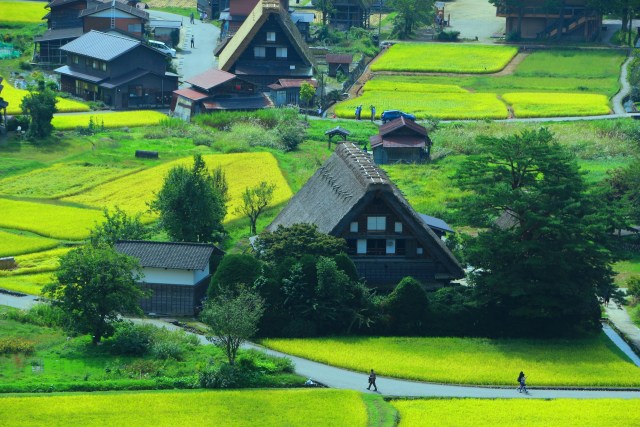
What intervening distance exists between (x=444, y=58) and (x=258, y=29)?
2019 cm

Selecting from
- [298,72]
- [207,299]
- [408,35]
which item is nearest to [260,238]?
[207,299]

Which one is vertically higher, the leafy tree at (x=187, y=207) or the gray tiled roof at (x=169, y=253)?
the leafy tree at (x=187, y=207)

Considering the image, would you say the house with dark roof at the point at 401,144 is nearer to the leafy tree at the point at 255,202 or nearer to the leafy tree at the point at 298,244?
the leafy tree at the point at 255,202

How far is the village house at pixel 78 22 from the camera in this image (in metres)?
126

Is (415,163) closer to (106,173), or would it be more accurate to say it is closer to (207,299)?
(106,173)

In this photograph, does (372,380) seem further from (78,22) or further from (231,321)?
(78,22)

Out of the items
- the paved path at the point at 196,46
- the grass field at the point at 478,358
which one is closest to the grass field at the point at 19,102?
the paved path at the point at 196,46

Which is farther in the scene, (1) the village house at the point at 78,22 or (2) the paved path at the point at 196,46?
(1) the village house at the point at 78,22

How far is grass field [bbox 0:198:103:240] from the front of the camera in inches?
3159

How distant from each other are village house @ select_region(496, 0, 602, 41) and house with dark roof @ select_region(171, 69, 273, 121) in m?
32.5

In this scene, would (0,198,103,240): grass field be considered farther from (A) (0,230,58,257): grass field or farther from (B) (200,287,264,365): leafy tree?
(B) (200,287,264,365): leafy tree

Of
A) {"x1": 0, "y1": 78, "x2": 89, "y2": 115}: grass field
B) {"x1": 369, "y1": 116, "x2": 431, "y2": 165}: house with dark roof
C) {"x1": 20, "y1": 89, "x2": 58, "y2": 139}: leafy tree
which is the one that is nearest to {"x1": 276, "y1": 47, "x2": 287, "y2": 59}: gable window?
{"x1": 0, "y1": 78, "x2": 89, "y2": 115}: grass field

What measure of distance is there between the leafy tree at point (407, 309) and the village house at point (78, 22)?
63555 millimetres

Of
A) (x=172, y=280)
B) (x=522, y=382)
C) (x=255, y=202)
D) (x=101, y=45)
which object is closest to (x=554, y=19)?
(x=101, y=45)
